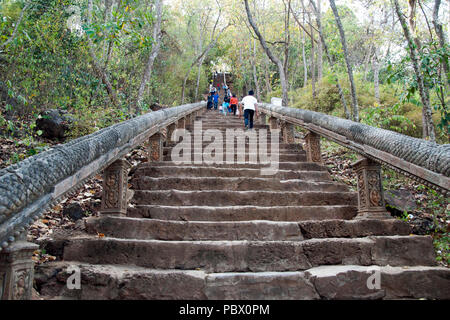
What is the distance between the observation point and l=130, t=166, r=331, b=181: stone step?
197 inches

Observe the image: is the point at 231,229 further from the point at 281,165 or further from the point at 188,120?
the point at 188,120

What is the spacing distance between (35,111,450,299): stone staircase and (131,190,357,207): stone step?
0.01m

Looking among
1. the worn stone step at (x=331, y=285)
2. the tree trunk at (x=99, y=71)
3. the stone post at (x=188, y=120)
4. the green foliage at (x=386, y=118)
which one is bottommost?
the worn stone step at (x=331, y=285)

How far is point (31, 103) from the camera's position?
8.19 meters

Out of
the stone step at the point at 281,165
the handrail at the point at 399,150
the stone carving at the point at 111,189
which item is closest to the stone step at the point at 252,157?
the stone step at the point at 281,165

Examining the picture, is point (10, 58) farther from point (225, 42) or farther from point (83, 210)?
point (225, 42)

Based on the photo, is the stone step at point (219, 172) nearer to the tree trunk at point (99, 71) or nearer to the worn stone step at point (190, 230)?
the worn stone step at point (190, 230)

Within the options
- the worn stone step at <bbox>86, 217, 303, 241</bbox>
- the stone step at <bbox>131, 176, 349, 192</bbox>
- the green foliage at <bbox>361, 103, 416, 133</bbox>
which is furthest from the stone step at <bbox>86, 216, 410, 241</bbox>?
the green foliage at <bbox>361, 103, 416, 133</bbox>

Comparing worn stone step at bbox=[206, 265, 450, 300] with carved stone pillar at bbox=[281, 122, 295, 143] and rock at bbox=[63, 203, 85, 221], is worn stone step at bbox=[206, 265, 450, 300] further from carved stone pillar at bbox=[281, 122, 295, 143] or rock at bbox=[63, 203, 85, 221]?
carved stone pillar at bbox=[281, 122, 295, 143]

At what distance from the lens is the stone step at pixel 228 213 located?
373 cm

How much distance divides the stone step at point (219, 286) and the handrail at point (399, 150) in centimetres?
80

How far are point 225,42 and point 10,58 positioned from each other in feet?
66.6

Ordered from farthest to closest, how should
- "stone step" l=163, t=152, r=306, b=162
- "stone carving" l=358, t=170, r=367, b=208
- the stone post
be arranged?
the stone post → "stone step" l=163, t=152, r=306, b=162 → "stone carving" l=358, t=170, r=367, b=208
